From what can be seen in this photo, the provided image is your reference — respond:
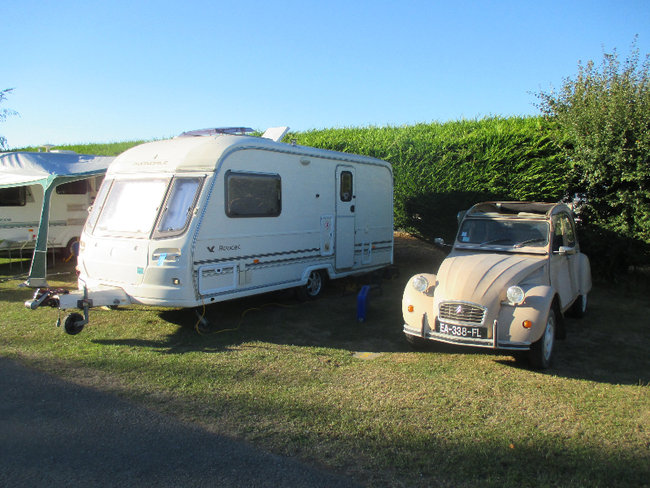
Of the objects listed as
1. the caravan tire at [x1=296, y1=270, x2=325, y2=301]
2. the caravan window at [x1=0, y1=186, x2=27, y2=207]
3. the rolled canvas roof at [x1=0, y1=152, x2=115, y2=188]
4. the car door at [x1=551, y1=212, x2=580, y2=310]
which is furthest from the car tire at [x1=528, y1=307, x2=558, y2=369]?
the caravan window at [x1=0, y1=186, x2=27, y2=207]

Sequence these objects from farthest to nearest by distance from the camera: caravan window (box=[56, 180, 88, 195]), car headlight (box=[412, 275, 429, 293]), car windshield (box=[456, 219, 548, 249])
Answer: caravan window (box=[56, 180, 88, 195]) < car windshield (box=[456, 219, 548, 249]) < car headlight (box=[412, 275, 429, 293])

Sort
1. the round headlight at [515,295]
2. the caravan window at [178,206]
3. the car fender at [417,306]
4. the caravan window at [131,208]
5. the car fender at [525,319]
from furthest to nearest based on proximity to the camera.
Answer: the caravan window at [131,208] → the caravan window at [178,206] → the car fender at [417,306] → the round headlight at [515,295] → the car fender at [525,319]

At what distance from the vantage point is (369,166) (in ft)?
35.8

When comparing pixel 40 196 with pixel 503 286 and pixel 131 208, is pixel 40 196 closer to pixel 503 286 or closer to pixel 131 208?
pixel 131 208

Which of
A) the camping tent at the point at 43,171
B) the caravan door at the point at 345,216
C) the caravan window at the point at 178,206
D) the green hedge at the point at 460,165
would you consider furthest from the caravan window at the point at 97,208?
the green hedge at the point at 460,165

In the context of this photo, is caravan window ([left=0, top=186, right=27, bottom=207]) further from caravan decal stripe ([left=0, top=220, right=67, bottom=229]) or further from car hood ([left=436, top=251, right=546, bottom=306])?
car hood ([left=436, top=251, right=546, bottom=306])

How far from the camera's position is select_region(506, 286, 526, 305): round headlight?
5.80 m

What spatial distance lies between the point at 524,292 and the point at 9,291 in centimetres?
932

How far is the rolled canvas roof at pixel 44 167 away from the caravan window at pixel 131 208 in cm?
349

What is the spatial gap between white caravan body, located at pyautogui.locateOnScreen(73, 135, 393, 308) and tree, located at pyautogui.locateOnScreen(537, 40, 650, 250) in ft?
16.4

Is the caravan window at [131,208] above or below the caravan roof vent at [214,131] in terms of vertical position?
below

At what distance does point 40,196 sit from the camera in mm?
13008

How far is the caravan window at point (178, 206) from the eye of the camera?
720cm

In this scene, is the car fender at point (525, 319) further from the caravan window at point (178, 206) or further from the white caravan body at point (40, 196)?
the white caravan body at point (40, 196)
